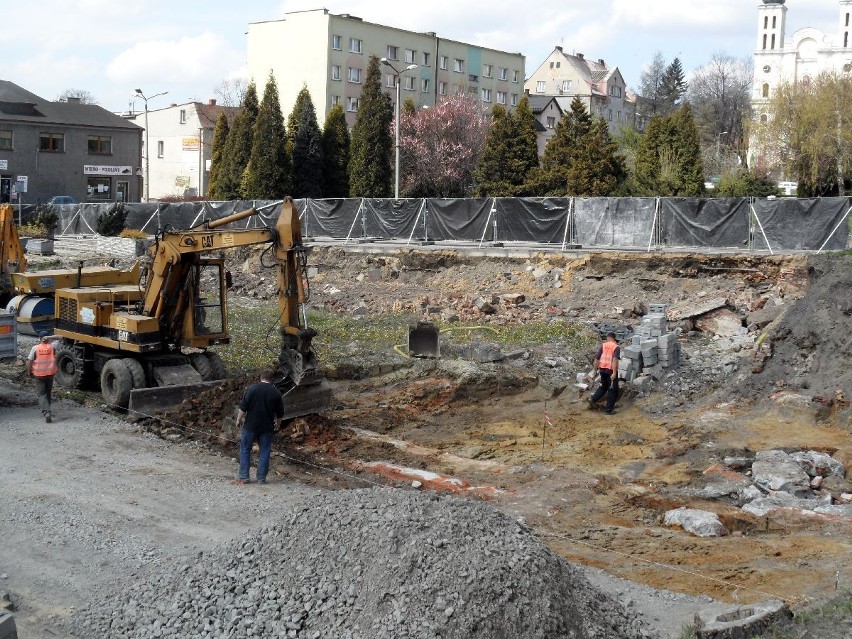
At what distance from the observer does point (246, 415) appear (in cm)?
1245

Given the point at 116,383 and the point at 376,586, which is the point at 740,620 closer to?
the point at 376,586

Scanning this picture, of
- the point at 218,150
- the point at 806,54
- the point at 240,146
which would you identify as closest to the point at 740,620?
the point at 240,146

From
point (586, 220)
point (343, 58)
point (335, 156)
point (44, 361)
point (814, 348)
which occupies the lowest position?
point (44, 361)

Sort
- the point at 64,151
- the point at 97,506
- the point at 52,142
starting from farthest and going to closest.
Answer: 1. the point at 64,151
2. the point at 52,142
3. the point at 97,506

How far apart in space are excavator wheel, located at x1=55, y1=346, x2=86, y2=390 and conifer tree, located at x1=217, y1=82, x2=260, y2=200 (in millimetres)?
35005

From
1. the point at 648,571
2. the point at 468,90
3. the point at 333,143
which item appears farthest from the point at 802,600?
the point at 468,90

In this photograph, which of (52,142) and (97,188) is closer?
(52,142)

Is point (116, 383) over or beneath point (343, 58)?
beneath

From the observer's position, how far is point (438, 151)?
56406mm

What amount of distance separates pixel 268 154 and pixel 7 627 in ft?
140

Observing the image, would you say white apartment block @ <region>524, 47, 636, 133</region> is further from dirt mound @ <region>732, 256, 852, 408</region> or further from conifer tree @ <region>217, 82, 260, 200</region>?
dirt mound @ <region>732, 256, 852, 408</region>

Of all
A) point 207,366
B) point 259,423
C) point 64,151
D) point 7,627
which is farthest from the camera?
point 64,151

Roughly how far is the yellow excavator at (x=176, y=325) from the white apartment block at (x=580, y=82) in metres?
81.6

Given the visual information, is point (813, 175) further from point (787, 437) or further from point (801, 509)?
point (801, 509)
